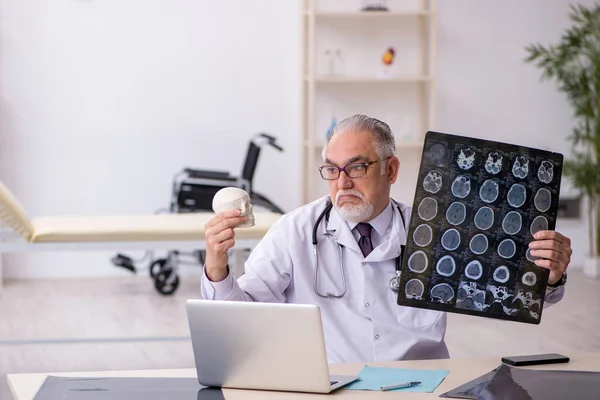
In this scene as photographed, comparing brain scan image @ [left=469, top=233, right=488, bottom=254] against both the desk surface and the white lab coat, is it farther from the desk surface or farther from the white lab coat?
the white lab coat

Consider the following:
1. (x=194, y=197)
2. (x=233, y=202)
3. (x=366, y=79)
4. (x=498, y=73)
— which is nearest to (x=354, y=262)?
(x=233, y=202)

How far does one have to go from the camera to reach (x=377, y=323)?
213 cm

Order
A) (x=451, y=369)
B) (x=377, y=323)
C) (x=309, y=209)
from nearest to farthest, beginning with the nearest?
(x=451, y=369) → (x=377, y=323) → (x=309, y=209)

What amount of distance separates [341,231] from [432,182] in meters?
0.45

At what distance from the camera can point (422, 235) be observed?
1.82m

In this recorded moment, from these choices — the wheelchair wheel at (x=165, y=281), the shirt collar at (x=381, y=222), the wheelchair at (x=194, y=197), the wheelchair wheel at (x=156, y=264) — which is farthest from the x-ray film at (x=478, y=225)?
the wheelchair wheel at (x=156, y=264)

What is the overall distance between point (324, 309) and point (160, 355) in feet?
7.12

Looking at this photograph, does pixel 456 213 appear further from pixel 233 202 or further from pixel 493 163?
pixel 233 202

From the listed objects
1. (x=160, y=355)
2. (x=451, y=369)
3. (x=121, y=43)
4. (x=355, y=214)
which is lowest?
(x=160, y=355)

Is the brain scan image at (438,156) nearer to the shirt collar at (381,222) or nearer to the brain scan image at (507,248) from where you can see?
the brain scan image at (507,248)

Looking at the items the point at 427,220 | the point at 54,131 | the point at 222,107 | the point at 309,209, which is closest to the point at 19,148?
the point at 54,131

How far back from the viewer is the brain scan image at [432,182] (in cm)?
181

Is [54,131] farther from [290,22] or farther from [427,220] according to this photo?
[427,220]

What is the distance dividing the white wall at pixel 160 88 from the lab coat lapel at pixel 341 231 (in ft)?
13.1
